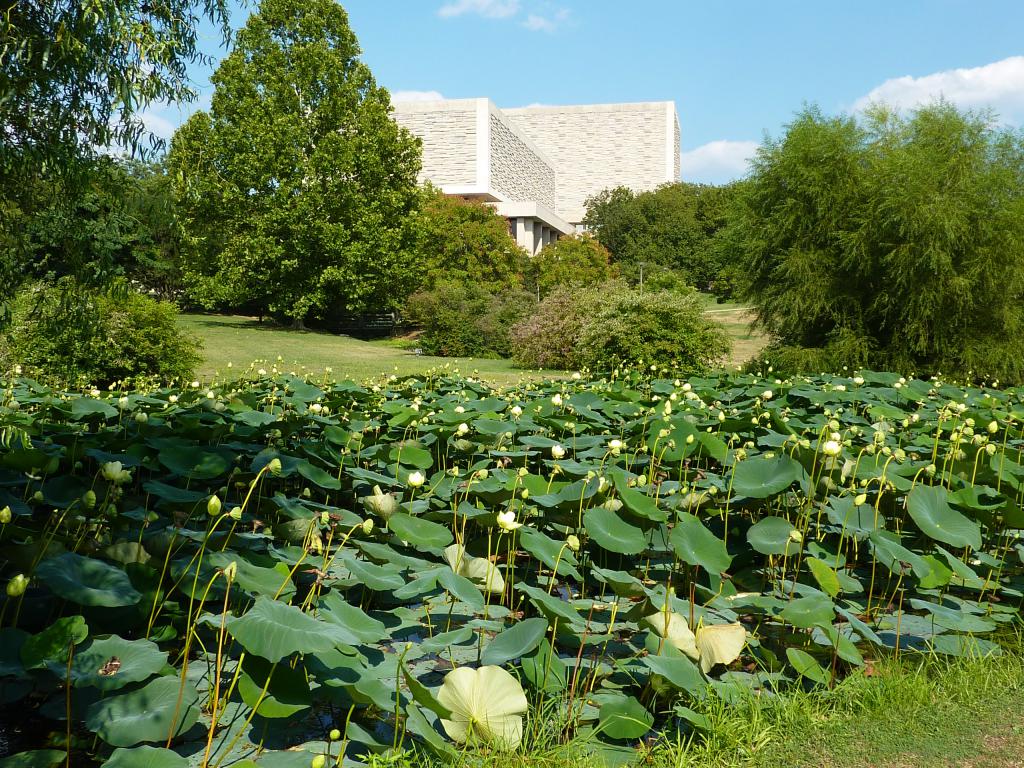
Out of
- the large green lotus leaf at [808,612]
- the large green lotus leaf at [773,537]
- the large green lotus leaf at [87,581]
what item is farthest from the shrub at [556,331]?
the large green lotus leaf at [87,581]

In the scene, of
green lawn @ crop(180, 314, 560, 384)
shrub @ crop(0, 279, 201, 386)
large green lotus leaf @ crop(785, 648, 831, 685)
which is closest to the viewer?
large green lotus leaf @ crop(785, 648, 831, 685)

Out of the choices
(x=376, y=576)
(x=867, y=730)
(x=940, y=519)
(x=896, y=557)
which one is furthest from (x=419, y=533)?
(x=940, y=519)

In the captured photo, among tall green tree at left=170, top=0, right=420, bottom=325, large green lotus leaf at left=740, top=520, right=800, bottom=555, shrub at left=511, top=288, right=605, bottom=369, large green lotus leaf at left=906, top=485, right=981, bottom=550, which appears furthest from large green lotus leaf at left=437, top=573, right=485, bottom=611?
tall green tree at left=170, top=0, right=420, bottom=325

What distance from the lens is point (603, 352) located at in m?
13.0

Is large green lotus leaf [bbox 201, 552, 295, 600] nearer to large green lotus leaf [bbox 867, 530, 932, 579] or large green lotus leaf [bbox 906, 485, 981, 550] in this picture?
large green lotus leaf [bbox 867, 530, 932, 579]

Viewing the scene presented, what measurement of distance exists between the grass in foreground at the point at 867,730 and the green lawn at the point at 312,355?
10.0 m

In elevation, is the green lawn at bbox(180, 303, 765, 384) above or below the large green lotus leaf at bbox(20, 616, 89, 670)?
below

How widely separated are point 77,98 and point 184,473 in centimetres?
272

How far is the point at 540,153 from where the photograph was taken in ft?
184

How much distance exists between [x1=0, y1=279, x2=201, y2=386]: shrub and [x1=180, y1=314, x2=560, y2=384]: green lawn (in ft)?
3.01

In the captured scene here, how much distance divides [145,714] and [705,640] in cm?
138

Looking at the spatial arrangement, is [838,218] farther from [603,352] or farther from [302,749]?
[302,749]

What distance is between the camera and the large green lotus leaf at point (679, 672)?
1.92 metres

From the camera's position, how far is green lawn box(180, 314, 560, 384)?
14289 millimetres
